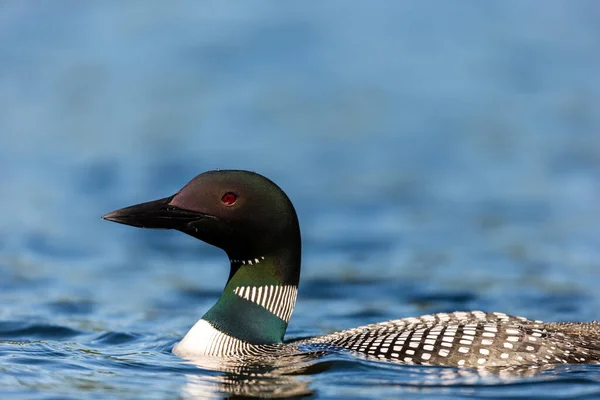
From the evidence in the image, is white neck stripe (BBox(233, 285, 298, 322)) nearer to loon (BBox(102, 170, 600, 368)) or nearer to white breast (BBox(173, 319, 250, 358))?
loon (BBox(102, 170, 600, 368))

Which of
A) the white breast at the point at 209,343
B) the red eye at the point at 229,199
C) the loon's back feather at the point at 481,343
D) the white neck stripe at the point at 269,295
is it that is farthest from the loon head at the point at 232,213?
the loon's back feather at the point at 481,343

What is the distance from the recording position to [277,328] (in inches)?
Answer: 269

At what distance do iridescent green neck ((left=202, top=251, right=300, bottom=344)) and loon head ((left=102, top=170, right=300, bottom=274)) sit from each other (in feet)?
0.26

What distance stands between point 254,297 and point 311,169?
860 cm

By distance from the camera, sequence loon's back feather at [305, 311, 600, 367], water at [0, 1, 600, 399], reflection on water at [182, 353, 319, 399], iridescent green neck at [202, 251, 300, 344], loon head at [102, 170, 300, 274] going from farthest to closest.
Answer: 1. water at [0, 1, 600, 399]
2. iridescent green neck at [202, 251, 300, 344]
3. loon head at [102, 170, 300, 274]
4. loon's back feather at [305, 311, 600, 367]
5. reflection on water at [182, 353, 319, 399]

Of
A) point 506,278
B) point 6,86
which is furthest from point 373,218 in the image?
point 6,86

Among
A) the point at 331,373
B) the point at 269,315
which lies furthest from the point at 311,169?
the point at 331,373

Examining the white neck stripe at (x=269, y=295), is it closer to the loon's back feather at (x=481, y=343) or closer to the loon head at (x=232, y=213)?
the loon head at (x=232, y=213)

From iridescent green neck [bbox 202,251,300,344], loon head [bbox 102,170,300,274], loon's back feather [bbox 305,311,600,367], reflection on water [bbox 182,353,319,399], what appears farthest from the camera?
iridescent green neck [bbox 202,251,300,344]

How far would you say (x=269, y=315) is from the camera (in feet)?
22.2

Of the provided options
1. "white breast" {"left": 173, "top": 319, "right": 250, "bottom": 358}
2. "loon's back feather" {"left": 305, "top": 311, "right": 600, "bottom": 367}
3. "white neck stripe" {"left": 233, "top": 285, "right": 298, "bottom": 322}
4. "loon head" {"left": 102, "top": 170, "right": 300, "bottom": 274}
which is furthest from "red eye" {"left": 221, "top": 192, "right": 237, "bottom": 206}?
"loon's back feather" {"left": 305, "top": 311, "right": 600, "bottom": 367}

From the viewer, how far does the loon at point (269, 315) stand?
6348mm

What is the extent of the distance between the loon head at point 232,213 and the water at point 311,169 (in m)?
0.72

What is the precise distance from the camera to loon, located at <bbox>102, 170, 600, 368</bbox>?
635 centimetres
